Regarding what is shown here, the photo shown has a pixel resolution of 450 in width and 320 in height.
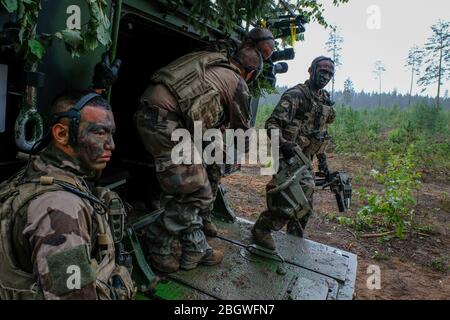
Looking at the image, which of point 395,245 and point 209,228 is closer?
point 209,228

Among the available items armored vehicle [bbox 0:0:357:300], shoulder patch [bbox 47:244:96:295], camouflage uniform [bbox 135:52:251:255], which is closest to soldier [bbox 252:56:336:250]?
armored vehicle [bbox 0:0:357:300]

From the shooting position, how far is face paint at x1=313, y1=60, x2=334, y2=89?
4.39 meters

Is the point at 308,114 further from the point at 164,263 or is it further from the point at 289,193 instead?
the point at 164,263

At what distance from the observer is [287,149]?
12.2 ft

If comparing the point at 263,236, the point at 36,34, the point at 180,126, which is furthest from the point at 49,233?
the point at 263,236

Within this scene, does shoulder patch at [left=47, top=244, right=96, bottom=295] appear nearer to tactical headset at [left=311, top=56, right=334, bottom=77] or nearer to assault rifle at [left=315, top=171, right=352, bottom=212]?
assault rifle at [left=315, top=171, right=352, bottom=212]

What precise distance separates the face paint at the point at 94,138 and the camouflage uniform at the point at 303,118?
8.15 feet

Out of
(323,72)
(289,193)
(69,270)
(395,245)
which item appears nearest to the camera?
(69,270)

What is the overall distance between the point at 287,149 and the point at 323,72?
4.24ft

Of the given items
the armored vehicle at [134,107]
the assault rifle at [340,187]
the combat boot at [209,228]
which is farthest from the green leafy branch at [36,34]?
the assault rifle at [340,187]

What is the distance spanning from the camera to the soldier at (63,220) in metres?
1.40

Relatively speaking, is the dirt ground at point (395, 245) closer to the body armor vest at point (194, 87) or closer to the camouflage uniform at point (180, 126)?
the camouflage uniform at point (180, 126)

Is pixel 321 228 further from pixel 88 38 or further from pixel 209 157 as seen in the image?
pixel 88 38

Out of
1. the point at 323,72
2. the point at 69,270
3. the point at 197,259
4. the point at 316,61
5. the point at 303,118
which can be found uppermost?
the point at 316,61
